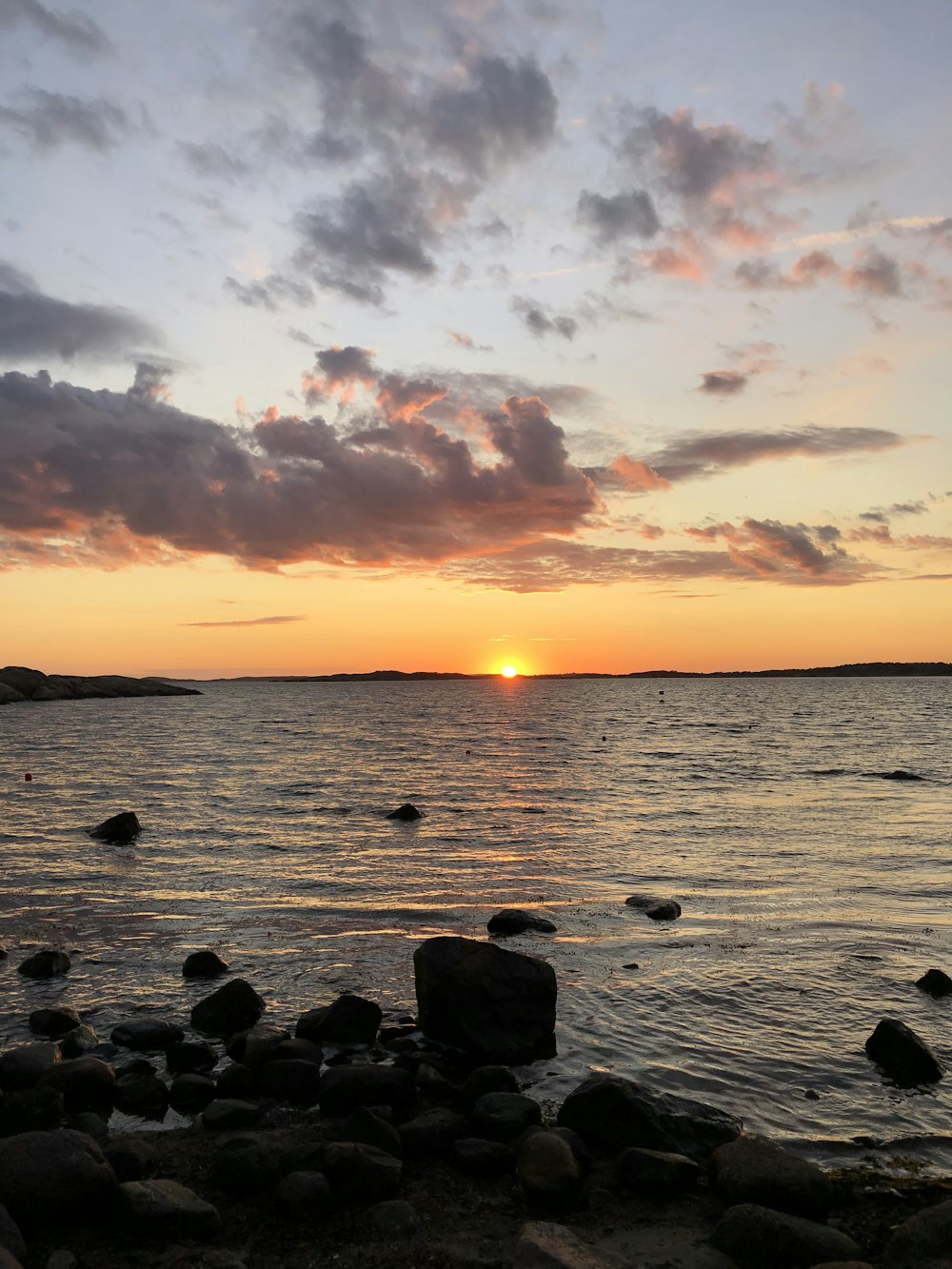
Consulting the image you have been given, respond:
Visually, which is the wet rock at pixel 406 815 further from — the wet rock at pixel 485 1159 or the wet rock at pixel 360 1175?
the wet rock at pixel 360 1175

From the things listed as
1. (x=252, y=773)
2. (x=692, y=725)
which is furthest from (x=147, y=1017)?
(x=692, y=725)

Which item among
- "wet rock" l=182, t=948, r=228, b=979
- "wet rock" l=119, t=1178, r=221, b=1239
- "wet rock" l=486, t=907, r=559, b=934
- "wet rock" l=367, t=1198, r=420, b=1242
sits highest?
"wet rock" l=119, t=1178, r=221, b=1239

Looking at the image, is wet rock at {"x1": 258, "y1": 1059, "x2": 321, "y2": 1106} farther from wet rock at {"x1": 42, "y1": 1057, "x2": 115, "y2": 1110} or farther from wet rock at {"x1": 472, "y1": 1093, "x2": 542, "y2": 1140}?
wet rock at {"x1": 472, "y1": 1093, "x2": 542, "y2": 1140}

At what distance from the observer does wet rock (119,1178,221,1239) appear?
726 cm

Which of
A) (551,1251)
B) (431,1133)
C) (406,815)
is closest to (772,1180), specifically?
(551,1251)

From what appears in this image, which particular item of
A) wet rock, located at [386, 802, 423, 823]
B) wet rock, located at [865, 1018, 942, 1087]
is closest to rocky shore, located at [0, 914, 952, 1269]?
wet rock, located at [865, 1018, 942, 1087]

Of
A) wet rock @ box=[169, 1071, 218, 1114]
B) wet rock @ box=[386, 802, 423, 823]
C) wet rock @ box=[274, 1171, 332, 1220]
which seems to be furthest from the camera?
wet rock @ box=[386, 802, 423, 823]

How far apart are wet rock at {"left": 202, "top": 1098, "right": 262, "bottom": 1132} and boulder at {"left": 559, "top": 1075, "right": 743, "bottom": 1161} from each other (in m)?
3.21

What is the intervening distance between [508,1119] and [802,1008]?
6.04 m

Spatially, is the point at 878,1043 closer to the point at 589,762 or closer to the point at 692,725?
the point at 589,762

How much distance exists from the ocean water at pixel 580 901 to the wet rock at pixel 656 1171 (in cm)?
170

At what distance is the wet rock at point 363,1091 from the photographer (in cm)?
974

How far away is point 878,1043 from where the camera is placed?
1120 cm

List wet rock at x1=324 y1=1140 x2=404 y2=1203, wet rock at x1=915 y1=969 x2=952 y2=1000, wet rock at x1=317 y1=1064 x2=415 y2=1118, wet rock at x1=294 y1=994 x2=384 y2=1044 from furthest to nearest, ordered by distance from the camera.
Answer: wet rock at x1=915 y1=969 x2=952 y2=1000 → wet rock at x1=294 y1=994 x2=384 y2=1044 → wet rock at x1=317 y1=1064 x2=415 y2=1118 → wet rock at x1=324 y1=1140 x2=404 y2=1203
